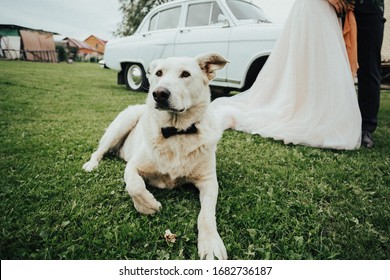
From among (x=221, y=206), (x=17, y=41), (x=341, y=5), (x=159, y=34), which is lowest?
(x=221, y=206)

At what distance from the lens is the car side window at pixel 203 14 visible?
6.41 metres

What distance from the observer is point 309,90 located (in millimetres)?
3988

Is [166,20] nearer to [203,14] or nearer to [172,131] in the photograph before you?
[203,14]

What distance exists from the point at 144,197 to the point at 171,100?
758 mm

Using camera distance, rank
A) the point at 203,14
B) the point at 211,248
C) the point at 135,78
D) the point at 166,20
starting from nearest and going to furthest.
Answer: the point at 211,248, the point at 203,14, the point at 166,20, the point at 135,78

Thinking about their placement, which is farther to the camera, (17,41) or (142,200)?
(17,41)

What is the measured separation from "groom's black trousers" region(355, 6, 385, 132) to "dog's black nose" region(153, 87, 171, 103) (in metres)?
3.18

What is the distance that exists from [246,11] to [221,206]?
5388mm

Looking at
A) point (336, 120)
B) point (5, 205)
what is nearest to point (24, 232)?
point (5, 205)

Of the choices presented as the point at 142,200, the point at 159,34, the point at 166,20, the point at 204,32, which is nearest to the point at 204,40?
the point at 204,32

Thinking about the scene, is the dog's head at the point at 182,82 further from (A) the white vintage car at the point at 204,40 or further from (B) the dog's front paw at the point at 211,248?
(A) the white vintage car at the point at 204,40

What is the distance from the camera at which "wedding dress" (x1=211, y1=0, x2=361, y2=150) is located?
143 inches

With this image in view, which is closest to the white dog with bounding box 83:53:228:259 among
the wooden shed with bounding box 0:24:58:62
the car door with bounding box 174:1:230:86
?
the wooden shed with bounding box 0:24:58:62
